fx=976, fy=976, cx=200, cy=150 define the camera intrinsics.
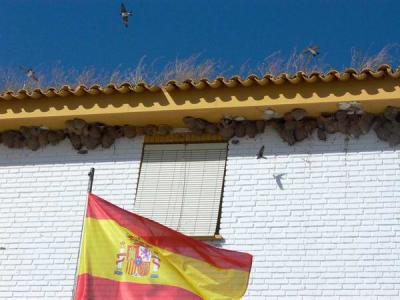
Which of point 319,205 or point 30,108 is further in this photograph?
point 30,108

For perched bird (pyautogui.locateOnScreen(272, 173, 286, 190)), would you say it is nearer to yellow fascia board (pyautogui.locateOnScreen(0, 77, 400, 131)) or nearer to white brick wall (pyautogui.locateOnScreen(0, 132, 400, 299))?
white brick wall (pyautogui.locateOnScreen(0, 132, 400, 299))

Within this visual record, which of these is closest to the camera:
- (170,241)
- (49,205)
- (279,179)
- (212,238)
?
(170,241)

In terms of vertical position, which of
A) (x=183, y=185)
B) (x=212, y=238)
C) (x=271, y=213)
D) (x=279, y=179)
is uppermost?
(x=279, y=179)

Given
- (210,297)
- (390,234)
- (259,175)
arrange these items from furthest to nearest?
(259,175), (390,234), (210,297)

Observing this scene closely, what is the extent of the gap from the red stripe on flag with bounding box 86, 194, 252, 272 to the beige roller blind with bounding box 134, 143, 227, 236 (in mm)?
1792

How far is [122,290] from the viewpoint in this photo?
10.0m

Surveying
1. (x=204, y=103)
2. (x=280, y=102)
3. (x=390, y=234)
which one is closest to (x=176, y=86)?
(x=204, y=103)

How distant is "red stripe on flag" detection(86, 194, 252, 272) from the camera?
33.1ft

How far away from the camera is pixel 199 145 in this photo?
1269 centimetres

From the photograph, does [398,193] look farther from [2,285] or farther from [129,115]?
[2,285]

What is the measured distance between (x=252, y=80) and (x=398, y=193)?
87.3 inches

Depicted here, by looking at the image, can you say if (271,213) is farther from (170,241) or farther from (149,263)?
(149,263)

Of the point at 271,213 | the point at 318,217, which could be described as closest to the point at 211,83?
the point at 271,213

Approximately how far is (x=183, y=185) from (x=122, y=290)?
107 inches
